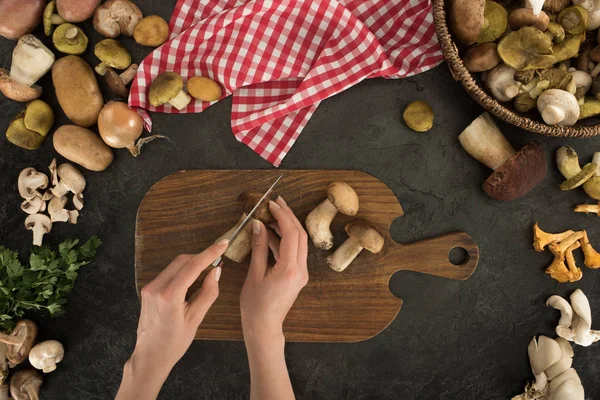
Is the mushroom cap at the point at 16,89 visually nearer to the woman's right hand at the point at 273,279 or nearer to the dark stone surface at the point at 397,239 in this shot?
the dark stone surface at the point at 397,239

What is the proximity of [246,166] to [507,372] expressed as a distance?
1428 mm

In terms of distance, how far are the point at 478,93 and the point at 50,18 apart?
173 cm

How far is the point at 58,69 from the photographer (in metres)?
1.92

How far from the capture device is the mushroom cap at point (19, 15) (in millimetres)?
1894

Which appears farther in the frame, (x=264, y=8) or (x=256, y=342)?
(x=264, y=8)

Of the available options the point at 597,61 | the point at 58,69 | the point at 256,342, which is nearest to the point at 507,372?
the point at 256,342

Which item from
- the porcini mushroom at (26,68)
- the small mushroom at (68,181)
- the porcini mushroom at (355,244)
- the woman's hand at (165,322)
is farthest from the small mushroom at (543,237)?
the porcini mushroom at (26,68)

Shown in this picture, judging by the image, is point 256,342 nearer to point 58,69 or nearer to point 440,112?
point 440,112

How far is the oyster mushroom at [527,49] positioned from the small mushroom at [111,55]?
57.7 inches

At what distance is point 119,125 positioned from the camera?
73.1 inches

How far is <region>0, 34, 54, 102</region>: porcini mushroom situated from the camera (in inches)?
74.7

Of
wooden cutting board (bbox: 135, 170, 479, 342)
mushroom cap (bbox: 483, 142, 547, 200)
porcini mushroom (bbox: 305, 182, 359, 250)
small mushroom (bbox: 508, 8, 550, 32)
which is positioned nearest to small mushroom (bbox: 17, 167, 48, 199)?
wooden cutting board (bbox: 135, 170, 479, 342)

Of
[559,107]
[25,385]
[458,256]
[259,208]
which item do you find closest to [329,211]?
[259,208]

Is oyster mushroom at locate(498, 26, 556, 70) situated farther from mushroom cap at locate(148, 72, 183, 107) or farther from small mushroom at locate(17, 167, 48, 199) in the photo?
small mushroom at locate(17, 167, 48, 199)
